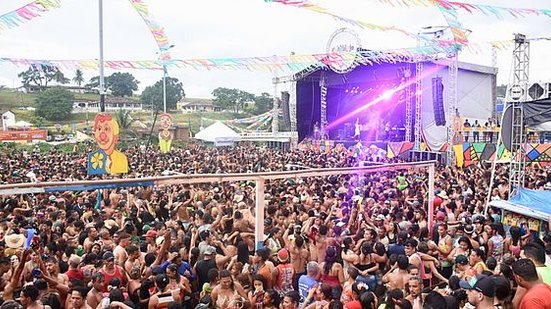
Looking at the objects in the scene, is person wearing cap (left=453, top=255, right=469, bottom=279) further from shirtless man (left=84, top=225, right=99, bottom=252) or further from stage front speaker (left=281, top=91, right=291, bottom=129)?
stage front speaker (left=281, top=91, right=291, bottom=129)

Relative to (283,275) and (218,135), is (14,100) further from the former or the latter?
(283,275)

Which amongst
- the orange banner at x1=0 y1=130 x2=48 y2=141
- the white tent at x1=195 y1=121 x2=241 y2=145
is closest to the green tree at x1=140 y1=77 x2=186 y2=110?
the orange banner at x1=0 y1=130 x2=48 y2=141

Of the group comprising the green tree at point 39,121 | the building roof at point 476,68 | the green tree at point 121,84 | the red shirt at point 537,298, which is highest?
the green tree at point 121,84

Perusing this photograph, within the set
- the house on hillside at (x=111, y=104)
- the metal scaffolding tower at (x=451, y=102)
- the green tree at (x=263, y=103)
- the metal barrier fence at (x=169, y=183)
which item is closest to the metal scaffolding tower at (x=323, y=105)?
the metal scaffolding tower at (x=451, y=102)

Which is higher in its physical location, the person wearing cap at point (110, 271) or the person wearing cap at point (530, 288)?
the person wearing cap at point (530, 288)

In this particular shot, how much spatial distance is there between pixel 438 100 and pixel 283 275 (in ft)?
60.8

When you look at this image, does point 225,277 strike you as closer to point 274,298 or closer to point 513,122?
point 274,298

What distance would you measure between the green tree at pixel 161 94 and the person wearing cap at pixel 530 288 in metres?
54.2

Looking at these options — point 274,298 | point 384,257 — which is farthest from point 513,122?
point 274,298

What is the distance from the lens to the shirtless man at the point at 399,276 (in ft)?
14.7

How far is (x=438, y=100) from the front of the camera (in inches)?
842

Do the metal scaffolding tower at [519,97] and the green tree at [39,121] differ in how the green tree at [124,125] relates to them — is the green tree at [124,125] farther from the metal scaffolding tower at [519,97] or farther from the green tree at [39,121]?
the metal scaffolding tower at [519,97]

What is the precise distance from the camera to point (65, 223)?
6.93 metres

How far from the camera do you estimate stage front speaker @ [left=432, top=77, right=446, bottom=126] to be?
2131 cm
